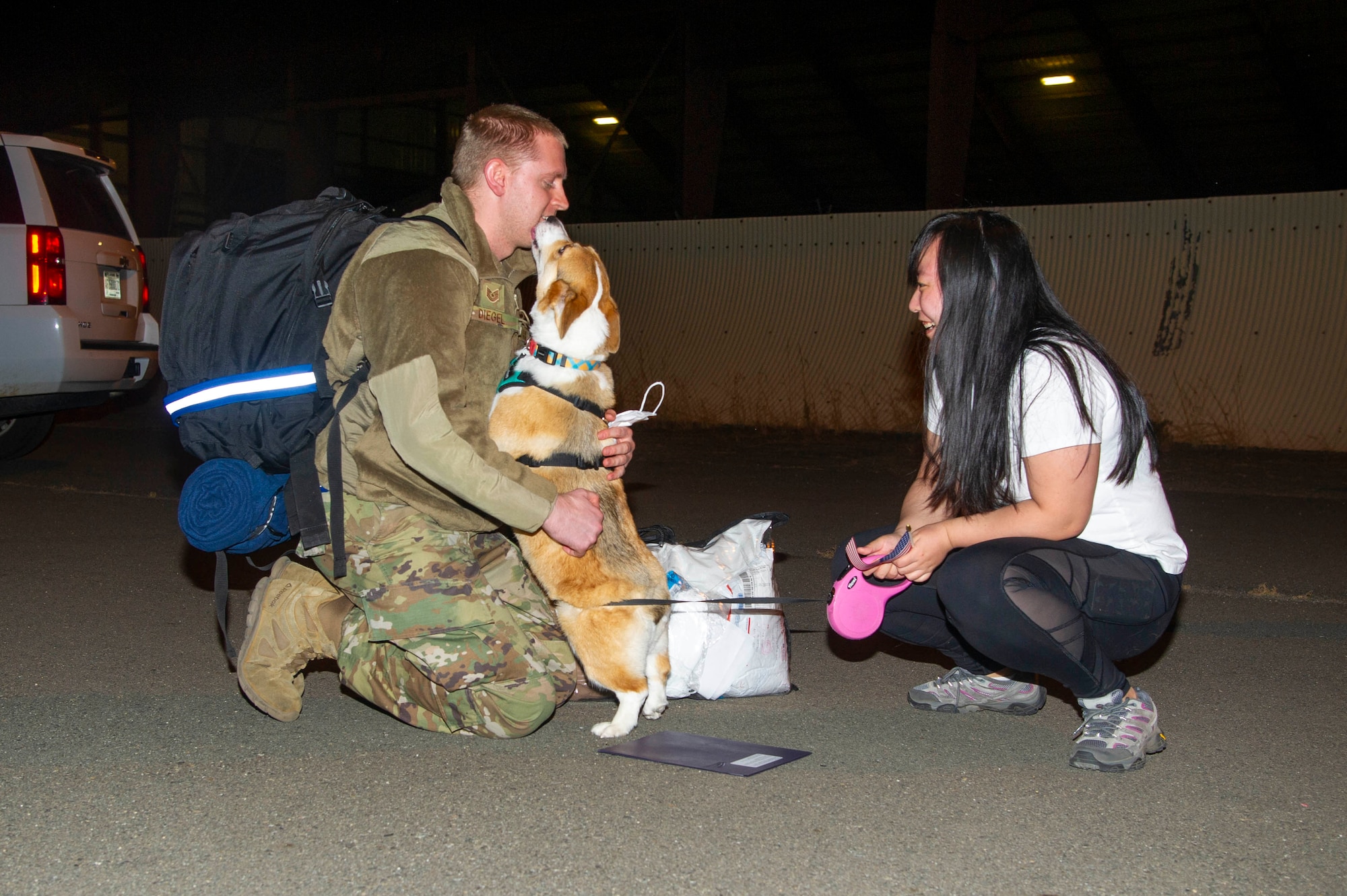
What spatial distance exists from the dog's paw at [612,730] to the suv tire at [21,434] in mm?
6735

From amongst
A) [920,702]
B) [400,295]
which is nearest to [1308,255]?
[920,702]

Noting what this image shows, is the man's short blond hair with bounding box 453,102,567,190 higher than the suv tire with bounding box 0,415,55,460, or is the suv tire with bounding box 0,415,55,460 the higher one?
the man's short blond hair with bounding box 453,102,567,190

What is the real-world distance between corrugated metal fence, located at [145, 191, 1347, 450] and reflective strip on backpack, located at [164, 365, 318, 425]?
25.7ft

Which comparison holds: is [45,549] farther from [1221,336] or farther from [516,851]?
[1221,336]

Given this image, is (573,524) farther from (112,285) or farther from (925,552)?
(112,285)

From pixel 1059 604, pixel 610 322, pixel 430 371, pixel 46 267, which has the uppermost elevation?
pixel 46 267

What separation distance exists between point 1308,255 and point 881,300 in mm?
3883

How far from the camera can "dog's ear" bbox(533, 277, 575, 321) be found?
10.5ft

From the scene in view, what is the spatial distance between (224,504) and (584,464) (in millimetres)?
1004

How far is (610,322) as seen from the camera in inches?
131

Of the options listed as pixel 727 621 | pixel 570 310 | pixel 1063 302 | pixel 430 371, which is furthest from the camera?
pixel 1063 302

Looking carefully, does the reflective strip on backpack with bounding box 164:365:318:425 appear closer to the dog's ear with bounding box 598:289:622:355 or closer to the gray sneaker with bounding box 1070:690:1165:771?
the dog's ear with bounding box 598:289:622:355

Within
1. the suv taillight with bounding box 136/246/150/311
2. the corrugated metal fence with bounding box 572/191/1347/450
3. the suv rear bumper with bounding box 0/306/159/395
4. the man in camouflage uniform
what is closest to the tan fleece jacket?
the man in camouflage uniform

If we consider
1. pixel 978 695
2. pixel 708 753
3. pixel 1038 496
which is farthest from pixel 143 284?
pixel 1038 496
